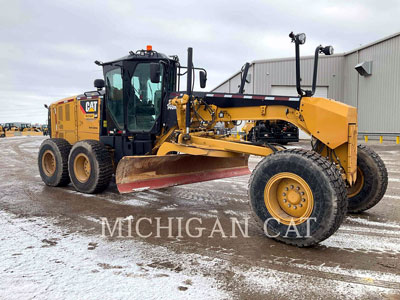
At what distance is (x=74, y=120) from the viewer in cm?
790

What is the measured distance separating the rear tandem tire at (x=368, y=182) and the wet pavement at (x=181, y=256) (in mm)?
219

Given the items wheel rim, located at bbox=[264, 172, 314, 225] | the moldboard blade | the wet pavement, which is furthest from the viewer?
the moldboard blade

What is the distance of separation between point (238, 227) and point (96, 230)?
72.5 inches

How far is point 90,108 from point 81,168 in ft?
4.50

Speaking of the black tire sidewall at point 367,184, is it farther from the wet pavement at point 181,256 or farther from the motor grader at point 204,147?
the wet pavement at point 181,256

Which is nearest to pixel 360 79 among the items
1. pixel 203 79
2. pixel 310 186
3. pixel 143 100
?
pixel 203 79

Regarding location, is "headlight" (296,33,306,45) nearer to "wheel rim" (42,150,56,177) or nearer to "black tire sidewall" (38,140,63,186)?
"black tire sidewall" (38,140,63,186)

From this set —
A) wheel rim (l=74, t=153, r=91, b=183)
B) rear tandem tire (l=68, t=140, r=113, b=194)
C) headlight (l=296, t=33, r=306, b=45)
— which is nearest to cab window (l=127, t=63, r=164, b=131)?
rear tandem tire (l=68, t=140, r=113, b=194)

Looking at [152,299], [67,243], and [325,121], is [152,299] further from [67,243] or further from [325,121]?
[325,121]

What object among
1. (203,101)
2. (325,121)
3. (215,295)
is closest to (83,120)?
(203,101)

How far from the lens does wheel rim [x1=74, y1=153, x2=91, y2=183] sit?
6.78 m

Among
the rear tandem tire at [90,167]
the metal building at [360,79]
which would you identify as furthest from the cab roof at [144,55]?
the metal building at [360,79]

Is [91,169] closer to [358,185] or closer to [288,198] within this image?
[288,198]

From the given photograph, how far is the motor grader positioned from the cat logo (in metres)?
0.02
